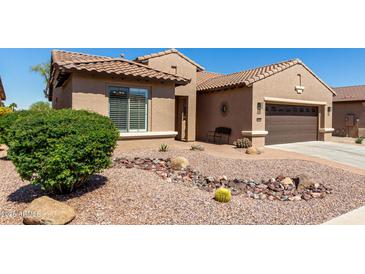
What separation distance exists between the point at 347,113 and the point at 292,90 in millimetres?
11823

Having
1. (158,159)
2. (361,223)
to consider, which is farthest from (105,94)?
(361,223)

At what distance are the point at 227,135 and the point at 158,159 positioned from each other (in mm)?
6806

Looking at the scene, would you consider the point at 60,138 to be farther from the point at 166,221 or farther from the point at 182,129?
the point at 182,129

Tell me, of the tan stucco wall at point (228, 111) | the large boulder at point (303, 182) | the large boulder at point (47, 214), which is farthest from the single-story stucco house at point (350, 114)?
the large boulder at point (47, 214)

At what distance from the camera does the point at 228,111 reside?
14438 mm

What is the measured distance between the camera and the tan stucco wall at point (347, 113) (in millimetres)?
21641

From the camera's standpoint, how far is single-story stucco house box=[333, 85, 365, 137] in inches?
853

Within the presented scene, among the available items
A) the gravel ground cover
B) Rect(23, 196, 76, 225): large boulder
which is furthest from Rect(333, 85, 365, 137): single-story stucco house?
Rect(23, 196, 76, 225): large boulder

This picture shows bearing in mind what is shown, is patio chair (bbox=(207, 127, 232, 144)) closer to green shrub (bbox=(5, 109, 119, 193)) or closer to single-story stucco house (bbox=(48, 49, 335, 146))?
single-story stucco house (bbox=(48, 49, 335, 146))

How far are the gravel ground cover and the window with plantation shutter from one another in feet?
13.6

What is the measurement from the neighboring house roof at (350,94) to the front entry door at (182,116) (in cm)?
1667

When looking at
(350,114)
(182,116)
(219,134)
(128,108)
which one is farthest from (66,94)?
(350,114)

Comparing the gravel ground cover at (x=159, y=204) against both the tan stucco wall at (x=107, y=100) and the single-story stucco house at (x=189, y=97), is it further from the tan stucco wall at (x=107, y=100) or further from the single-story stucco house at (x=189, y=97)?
the single-story stucco house at (x=189, y=97)
